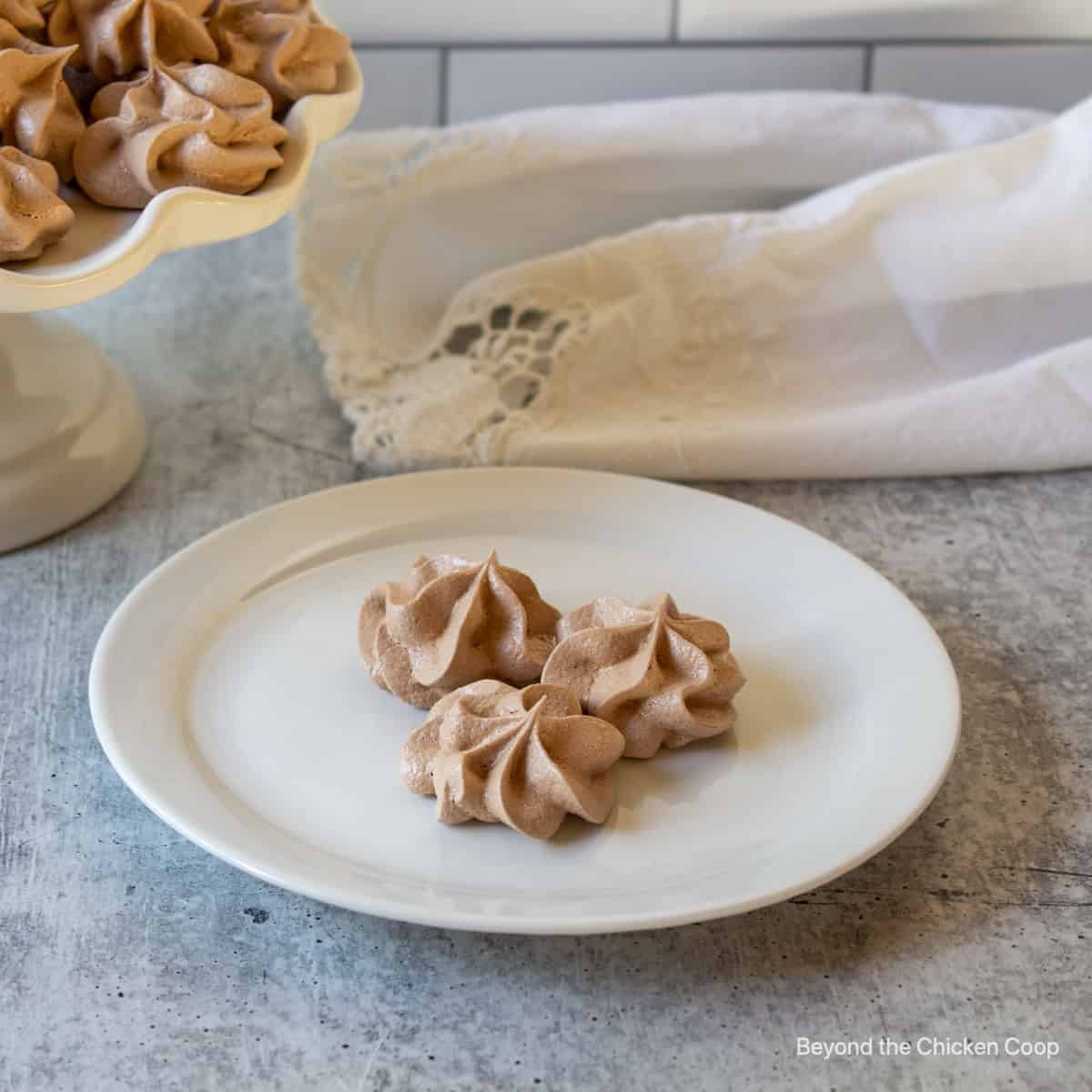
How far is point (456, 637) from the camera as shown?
84 centimetres

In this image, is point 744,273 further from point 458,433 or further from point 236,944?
point 236,944

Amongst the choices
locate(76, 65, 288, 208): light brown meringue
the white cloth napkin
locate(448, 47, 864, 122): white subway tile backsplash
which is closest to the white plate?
the white cloth napkin

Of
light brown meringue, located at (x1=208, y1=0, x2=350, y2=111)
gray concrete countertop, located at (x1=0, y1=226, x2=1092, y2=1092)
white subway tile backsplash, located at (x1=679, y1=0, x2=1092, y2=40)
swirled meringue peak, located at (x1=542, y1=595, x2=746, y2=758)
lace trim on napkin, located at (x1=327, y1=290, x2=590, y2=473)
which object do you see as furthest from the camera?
white subway tile backsplash, located at (x1=679, y1=0, x2=1092, y2=40)

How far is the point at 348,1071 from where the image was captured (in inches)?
26.9

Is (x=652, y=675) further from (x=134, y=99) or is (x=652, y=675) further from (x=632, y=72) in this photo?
(x=632, y=72)

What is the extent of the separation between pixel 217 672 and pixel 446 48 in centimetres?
91

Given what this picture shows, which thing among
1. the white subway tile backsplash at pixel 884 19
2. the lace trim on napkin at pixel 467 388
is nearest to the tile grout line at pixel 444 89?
the white subway tile backsplash at pixel 884 19

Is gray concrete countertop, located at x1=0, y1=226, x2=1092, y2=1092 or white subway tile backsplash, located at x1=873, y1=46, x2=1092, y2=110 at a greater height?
white subway tile backsplash, located at x1=873, y1=46, x2=1092, y2=110

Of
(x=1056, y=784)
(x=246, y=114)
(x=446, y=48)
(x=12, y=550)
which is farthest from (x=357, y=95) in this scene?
(x=1056, y=784)

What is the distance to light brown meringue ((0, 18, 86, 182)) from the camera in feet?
3.01

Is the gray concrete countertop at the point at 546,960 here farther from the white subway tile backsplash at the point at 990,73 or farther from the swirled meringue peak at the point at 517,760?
the white subway tile backsplash at the point at 990,73

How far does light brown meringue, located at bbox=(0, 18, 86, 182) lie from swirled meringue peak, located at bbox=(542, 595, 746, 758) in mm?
475

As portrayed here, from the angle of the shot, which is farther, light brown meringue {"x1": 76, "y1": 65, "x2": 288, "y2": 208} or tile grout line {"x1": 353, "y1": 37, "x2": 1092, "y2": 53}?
tile grout line {"x1": 353, "y1": 37, "x2": 1092, "y2": 53}

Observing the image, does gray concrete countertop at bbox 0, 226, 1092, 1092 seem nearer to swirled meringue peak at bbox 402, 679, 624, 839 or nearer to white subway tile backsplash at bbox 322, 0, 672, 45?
swirled meringue peak at bbox 402, 679, 624, 839
